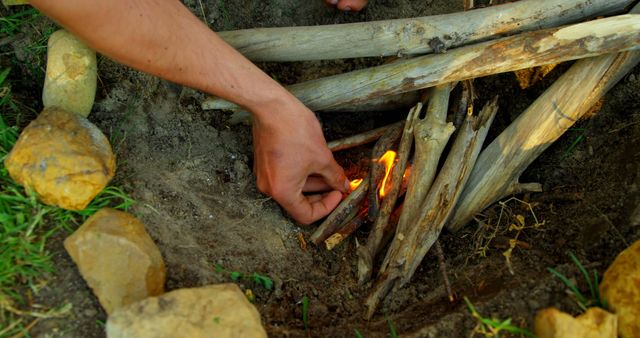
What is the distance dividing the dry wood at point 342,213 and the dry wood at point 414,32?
23.3 inches

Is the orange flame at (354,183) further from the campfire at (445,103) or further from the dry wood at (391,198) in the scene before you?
the dry wood at (391,198)

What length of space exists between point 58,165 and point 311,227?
1.12 m

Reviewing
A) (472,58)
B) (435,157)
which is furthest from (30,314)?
(472,58)

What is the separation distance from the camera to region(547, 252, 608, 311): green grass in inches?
78.2

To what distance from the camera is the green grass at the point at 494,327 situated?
6.34 ft

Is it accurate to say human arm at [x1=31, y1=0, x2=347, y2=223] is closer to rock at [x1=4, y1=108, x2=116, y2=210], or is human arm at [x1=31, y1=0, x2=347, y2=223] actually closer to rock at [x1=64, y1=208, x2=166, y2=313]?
rock at [x1=4, y1=108, x2=116, y2=210]

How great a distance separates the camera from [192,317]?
182cm

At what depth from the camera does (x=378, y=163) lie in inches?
105

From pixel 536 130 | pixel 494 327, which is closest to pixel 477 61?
pixel 536 130

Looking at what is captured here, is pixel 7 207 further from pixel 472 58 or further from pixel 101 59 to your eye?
pixel 472 58

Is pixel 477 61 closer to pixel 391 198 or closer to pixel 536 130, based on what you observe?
pixel 536 130

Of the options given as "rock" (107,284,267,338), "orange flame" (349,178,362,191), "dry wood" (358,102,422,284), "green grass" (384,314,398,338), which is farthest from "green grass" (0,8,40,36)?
"green grass" (384,314,398,338)

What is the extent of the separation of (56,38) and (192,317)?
1.26 meters

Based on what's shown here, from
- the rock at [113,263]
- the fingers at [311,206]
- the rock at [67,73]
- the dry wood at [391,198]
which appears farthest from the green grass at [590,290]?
the rock at [67,73]
